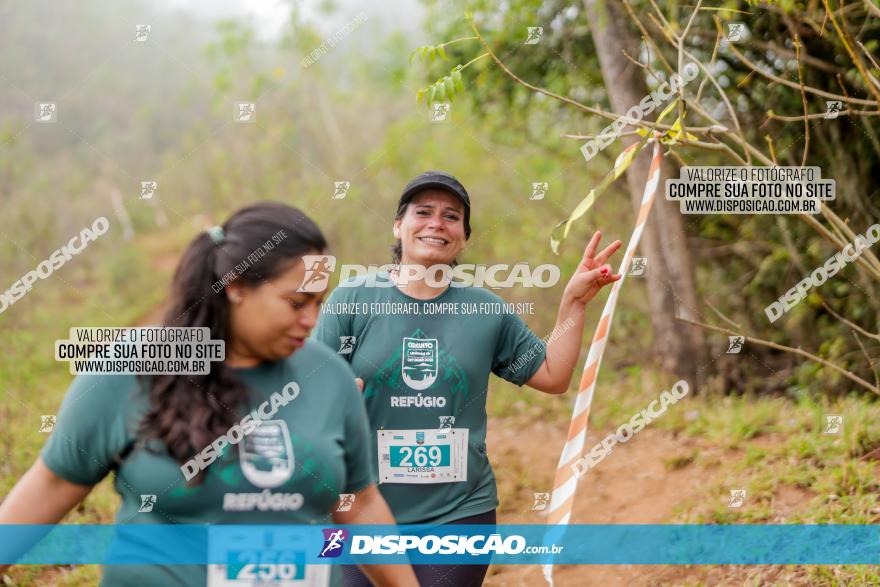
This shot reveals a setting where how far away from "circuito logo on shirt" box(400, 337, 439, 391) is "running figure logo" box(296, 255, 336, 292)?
2.69ft

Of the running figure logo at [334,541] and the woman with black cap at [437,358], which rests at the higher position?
the woman with black cap at [437,358]

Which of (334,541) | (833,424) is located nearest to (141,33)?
(334,541)

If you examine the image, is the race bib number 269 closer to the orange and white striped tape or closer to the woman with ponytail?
the orange and white striped tape

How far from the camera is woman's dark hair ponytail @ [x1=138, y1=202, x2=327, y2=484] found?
6.75 feet

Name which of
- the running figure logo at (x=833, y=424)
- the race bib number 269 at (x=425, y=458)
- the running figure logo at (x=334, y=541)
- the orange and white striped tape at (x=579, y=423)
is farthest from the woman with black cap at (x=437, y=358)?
the running figure logo at (x=833, y=424)

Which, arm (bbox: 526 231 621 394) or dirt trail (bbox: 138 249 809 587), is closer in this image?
arm (bbox: 526 231 621 394)

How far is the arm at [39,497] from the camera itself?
2.03 meters

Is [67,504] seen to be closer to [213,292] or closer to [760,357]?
[213,292]

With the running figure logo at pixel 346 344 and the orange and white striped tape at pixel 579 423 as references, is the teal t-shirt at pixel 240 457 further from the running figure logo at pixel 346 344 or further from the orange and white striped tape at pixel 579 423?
the orange and white striped tape at pixel 579 423

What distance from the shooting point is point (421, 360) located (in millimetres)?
3221

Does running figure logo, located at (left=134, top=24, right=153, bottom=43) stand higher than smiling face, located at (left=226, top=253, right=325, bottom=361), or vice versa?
running figure logo, located at (left=134, top=24, right=153, bottom=43)

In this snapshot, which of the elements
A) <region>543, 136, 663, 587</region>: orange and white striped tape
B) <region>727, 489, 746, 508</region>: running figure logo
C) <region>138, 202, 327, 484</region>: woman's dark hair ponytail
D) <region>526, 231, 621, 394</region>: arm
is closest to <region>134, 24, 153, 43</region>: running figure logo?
<region>543, 136, 663, 587</region>: orange and white striped tape
